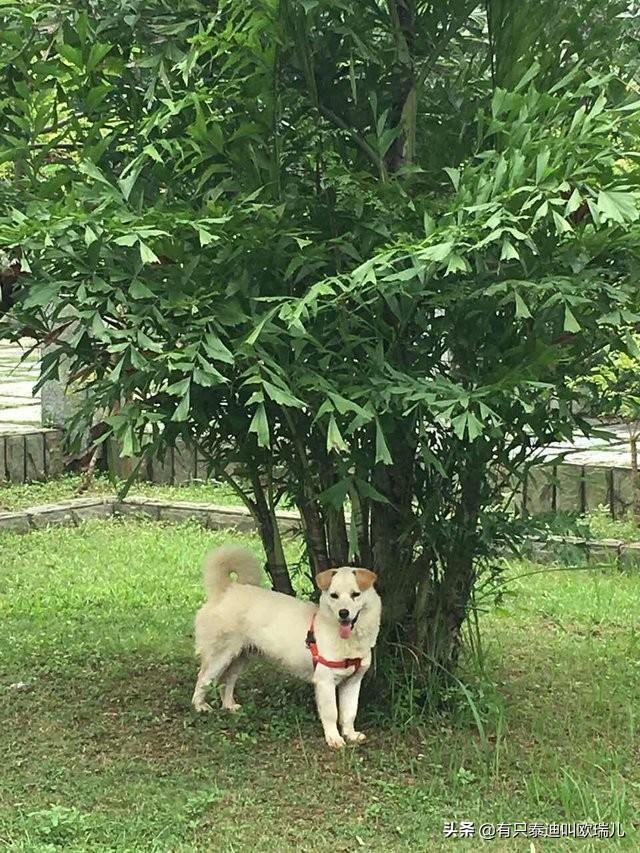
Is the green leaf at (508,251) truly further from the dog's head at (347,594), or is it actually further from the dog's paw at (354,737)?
the dog's paw at (354,737)

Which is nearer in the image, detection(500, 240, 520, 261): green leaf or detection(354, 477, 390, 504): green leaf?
detection(500, 240, 520, 261): green leaf

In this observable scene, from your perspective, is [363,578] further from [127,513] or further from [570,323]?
[127,513]

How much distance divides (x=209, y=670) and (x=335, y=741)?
66cm

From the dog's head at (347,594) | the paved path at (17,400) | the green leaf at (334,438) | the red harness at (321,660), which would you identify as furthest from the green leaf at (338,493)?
the paved path at (17,400)

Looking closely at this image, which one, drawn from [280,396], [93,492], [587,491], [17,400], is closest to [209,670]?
[280,396]

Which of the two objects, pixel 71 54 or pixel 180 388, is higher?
pixel 71 54

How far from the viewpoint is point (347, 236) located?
4445 millimetres

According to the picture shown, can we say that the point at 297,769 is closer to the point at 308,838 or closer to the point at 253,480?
the point at 308,838

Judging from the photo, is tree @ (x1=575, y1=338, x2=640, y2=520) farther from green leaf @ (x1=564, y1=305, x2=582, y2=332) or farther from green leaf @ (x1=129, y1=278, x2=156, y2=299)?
green leaf @ (x1=129, y1=278, x2=156, y2=299)

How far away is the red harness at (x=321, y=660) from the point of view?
4.82 metres

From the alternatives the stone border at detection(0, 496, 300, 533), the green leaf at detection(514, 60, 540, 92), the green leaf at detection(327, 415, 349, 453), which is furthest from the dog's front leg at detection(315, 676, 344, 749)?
the stone border at detection(0, 496, 300, 533)

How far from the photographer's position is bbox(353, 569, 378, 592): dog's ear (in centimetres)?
475

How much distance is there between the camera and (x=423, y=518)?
4801 mm

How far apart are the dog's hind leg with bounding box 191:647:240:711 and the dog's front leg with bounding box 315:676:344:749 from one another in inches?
18.3
